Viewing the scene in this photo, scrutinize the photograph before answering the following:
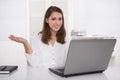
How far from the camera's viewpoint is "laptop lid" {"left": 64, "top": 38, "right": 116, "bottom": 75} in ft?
4.25

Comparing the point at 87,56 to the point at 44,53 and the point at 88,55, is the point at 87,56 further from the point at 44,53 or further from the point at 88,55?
the point at 44,53

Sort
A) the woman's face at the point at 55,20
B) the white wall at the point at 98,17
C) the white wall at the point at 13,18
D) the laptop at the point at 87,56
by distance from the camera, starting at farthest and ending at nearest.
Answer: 1. the white wall at the point at 98,17
2. the white wall at the point at 13,18
3. the woman's face at the point at 55,20
4. the laptop at the point at 87,56

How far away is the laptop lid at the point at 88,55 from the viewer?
51.0 inches

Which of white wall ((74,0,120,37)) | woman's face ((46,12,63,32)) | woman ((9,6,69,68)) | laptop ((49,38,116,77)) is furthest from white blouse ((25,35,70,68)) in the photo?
white wall ((74,0,120,37))

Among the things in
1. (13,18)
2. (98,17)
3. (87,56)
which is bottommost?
(13,18)

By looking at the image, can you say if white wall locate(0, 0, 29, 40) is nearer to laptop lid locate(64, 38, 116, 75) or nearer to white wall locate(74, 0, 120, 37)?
white wall locate(74, 0, 120, 37)

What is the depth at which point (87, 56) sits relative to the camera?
1358 mm

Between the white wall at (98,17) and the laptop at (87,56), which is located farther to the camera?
the white wall at (98,17)

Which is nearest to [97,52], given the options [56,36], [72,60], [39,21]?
[72,60]

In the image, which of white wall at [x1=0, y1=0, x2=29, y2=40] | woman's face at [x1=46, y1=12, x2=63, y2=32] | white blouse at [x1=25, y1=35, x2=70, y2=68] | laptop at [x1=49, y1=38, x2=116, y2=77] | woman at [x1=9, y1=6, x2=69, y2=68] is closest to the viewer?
laptop at [x1=49, y1=38, x2=116, y2=77]

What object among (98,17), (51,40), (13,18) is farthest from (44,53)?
(98,17)

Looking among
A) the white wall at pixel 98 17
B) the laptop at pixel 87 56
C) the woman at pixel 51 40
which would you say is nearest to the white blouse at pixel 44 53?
the woman at pixel 51 40

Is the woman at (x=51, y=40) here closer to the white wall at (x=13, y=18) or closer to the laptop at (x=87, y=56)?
the laptop at (x=87, y=56)

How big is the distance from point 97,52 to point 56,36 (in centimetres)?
93
